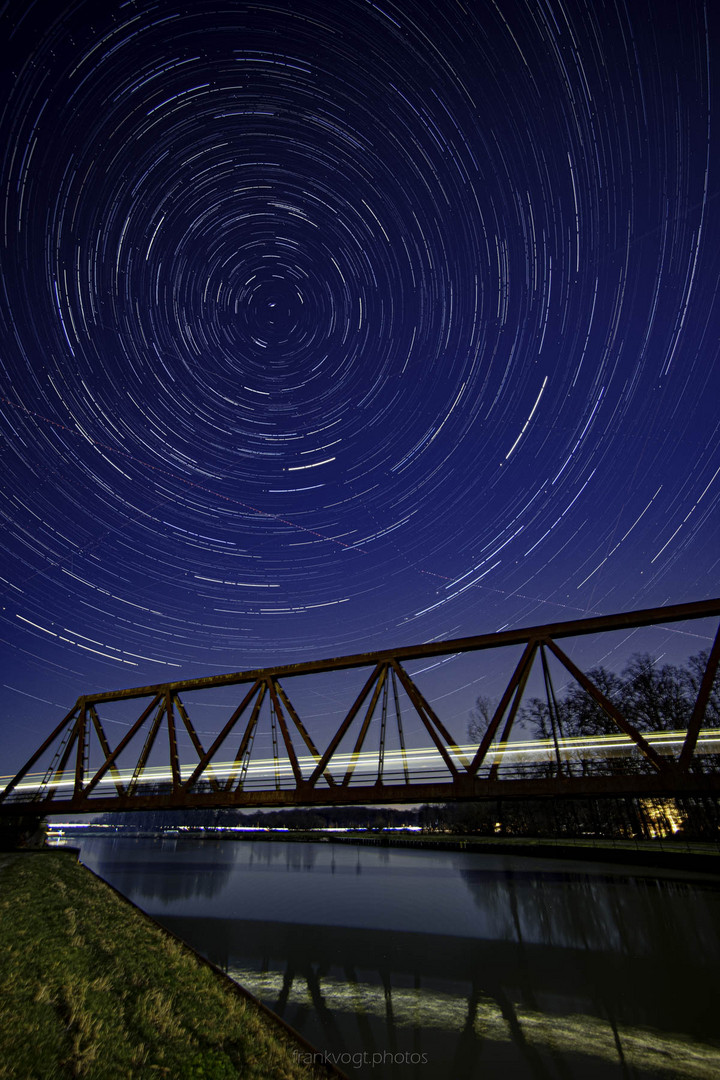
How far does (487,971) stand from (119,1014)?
8.72 m

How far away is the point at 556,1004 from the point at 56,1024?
9.14m

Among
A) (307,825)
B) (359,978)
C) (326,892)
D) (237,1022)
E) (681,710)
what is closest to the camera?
(237,1022)

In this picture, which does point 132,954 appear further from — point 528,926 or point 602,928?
point 602,928

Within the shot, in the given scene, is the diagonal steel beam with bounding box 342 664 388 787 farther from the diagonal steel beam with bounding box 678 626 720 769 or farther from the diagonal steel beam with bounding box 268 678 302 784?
the diagonal steel beam with bounding box 678 626 720 769

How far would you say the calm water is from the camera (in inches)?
291

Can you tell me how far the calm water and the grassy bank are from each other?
1.39 meters

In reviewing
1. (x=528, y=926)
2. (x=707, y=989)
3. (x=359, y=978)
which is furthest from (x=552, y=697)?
(x=359, y=978)

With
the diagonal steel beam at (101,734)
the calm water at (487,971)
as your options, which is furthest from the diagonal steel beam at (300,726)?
the diagonal steel beam at (101,734)

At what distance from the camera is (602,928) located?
15.2 m

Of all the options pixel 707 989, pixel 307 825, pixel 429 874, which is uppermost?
pixel 707 989

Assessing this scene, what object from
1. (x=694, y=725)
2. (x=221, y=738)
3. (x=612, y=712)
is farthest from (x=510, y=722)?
(x=221, y=738)

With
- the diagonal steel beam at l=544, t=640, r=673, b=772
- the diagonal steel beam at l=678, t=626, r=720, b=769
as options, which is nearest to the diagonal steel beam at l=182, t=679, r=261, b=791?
the diagonal steel beam at l=544, t=640, r=673, b=772

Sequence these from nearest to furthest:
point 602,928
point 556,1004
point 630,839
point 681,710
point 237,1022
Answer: point 237,1022, point 556,1004, point 602,928, point 681,710, point 630,839

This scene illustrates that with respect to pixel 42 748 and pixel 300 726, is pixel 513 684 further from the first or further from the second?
pixel 42 748
